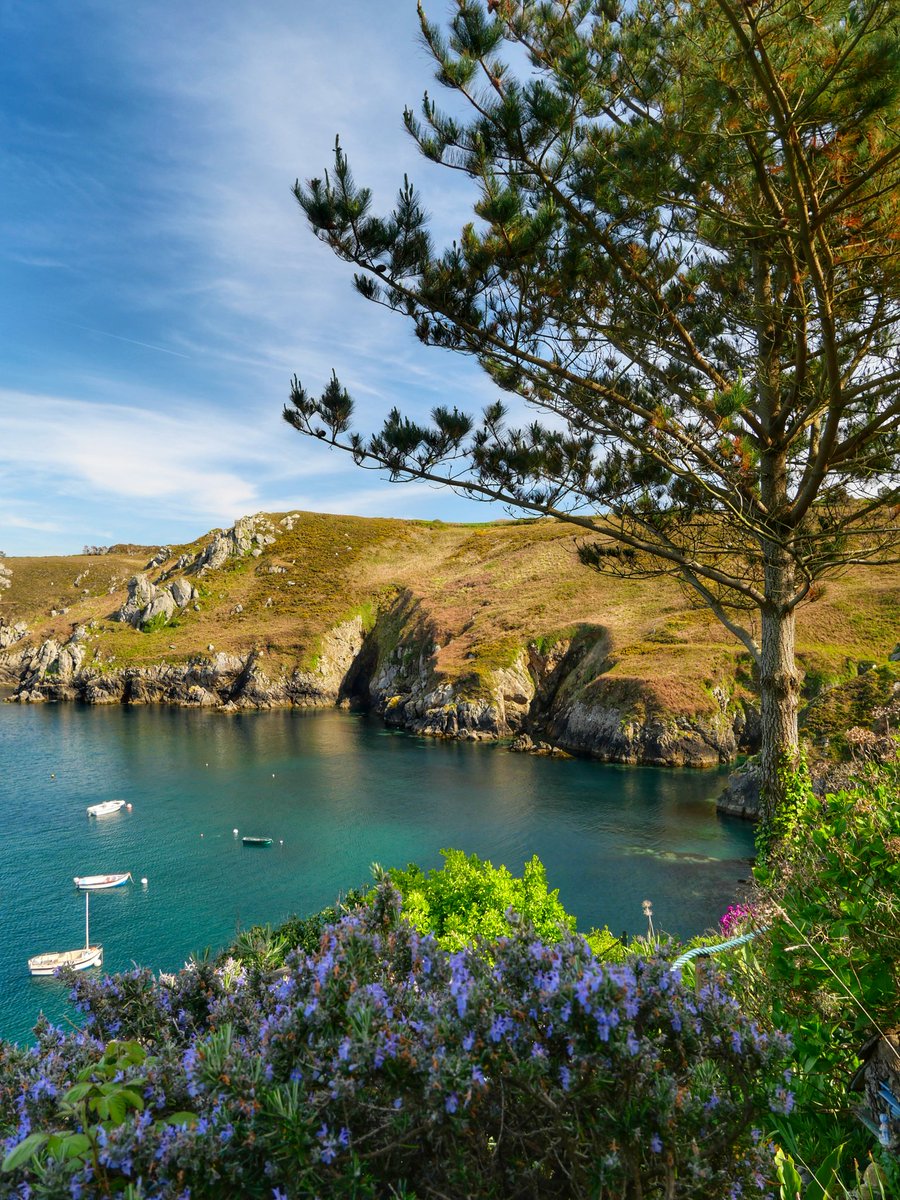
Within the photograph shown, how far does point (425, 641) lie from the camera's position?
3465 inches

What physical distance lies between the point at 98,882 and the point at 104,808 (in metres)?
13.3

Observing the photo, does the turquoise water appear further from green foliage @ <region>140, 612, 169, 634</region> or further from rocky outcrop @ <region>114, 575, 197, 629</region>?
rocky outcrop @ <region>114, 575, 197, 629</region>

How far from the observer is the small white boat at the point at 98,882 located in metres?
31.6

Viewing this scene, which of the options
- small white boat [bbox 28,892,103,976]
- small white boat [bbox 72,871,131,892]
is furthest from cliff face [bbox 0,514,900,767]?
small white boat [bbox 72,871,131,892]

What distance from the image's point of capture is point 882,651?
54406 mm

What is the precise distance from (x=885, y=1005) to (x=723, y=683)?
57.5 m

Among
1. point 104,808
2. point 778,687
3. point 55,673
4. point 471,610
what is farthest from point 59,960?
point 55,673

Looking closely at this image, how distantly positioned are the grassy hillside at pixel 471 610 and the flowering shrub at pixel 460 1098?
113 feet

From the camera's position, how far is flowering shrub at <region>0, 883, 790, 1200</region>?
213 cm

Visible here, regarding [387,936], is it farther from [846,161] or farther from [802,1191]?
[846,161]

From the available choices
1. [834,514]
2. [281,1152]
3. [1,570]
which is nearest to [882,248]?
[834,514]

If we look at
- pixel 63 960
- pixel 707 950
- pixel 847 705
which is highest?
pixel 707 950

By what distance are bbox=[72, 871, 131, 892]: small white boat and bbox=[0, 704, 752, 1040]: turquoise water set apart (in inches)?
17.5

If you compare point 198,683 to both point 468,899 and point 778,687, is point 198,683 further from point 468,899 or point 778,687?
point 778,687
